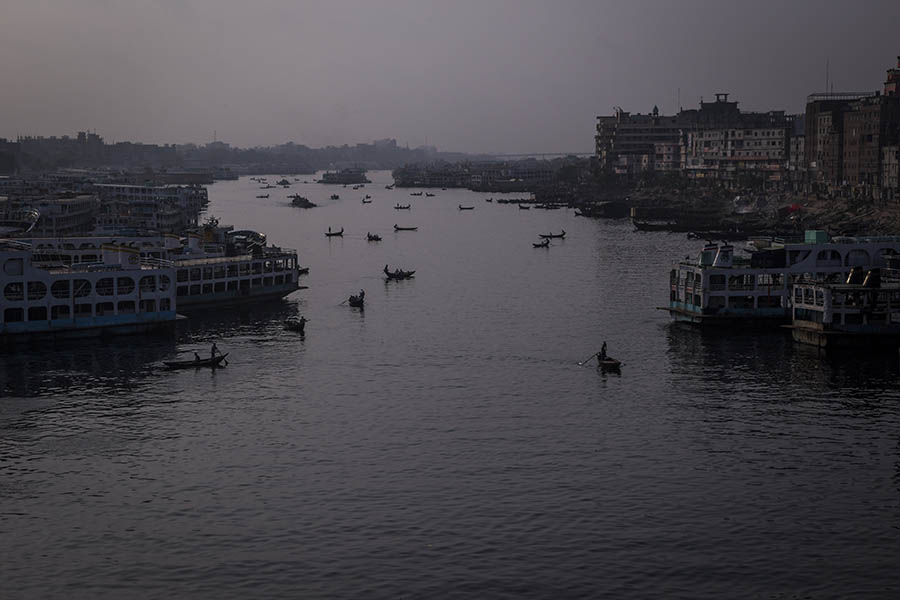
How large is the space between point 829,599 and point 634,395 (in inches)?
800

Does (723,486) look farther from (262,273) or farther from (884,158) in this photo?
(884,158)

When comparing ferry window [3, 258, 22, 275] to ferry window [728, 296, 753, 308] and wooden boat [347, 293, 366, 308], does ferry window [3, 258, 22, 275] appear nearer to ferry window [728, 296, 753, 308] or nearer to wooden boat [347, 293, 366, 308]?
wooden boat [347, 293, 366, 308]

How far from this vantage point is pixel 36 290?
56625 millimetres

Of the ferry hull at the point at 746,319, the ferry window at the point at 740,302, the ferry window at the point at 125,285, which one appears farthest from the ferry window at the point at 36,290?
the ferry window at the point at 740,302

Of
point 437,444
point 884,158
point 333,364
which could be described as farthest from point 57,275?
point 884,158

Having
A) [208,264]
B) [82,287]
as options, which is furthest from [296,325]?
[82,287]

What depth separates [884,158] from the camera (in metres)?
141

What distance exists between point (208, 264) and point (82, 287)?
513 inches

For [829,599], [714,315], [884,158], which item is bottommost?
[829,599]

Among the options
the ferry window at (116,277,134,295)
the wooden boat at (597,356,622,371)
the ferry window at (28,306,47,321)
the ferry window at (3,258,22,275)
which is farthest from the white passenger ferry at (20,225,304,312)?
the wooden boat at (597,356,622,371)

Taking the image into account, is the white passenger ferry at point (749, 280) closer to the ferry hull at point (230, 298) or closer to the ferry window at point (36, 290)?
the ferry hull at point (230, 298)

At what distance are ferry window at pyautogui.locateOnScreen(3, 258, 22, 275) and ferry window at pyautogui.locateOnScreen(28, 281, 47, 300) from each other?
0.86 meters

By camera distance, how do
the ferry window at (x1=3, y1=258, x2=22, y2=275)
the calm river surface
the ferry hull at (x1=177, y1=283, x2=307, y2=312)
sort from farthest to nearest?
the ferry hull at (x1=177, y1=283, x2=307, y2=312) → the ferry window at (x1=3, y1=258, x2=22, y2=275) → the calm river surface

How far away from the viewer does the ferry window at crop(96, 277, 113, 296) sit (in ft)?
192
